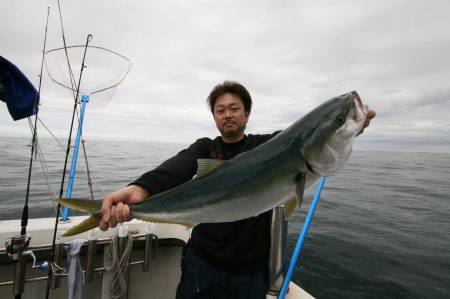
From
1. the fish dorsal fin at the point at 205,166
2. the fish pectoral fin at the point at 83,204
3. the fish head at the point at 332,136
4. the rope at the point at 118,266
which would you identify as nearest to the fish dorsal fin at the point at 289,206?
the fish head at the point at 332,136

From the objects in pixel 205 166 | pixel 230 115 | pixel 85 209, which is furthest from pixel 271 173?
pixel 85 209

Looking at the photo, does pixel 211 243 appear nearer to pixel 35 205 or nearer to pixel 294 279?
pixel 294 279

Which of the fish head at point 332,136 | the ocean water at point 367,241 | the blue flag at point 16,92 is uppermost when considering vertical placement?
the blue flag at point 16,92

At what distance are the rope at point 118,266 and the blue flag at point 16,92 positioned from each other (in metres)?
2.69

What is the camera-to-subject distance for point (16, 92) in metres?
4.17

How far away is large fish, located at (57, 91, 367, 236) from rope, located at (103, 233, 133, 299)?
2.31m

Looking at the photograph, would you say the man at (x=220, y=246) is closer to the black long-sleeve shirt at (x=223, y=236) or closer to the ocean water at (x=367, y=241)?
the black long-sleeve shirt at (x=223, y=236)

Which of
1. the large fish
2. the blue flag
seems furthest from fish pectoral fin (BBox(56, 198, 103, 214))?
the blue flag

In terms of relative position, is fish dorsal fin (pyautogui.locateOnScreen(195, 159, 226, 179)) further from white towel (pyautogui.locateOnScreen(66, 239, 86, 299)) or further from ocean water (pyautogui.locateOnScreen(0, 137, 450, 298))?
white towel (pyautogui.locateOnScreen(66, 239, 86, 299))

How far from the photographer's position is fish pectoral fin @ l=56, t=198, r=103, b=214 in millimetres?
2336

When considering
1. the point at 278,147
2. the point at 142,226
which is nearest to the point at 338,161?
the point at 278,147

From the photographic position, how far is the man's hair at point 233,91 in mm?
3774

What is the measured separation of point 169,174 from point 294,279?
6706mm

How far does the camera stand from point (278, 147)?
2367mm
